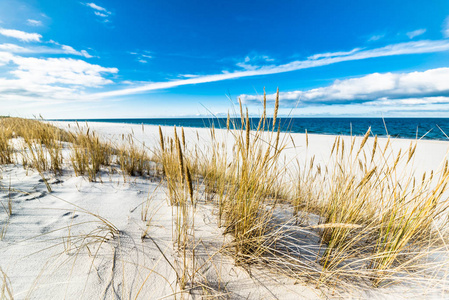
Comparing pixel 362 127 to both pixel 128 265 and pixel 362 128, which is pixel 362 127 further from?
pixel 128 265

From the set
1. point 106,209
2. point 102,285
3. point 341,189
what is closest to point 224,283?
point 102,285

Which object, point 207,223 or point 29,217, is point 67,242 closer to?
point 29,217

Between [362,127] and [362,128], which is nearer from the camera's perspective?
[362,128]

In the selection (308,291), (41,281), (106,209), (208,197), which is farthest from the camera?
(208,197)

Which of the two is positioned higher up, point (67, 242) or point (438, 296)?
point (67, 242)

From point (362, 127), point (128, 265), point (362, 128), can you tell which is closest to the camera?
point (128, 265)

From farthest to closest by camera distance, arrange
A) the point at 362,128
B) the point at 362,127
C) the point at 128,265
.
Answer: the point at 362,127, the point at 362,128, the point at 128,265

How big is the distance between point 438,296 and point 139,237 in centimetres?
171

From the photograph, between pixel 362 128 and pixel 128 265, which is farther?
pixel 362 128

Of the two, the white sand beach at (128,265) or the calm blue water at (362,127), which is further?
the calm blue water at (362,127)

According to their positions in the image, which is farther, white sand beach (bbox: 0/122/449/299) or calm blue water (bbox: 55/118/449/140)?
calm blue water (bbox: 55/118/449/140)

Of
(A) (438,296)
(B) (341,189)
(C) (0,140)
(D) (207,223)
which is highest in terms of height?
(C) (0,140)

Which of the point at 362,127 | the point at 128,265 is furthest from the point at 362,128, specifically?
the point at 128,265

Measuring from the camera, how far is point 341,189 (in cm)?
135
